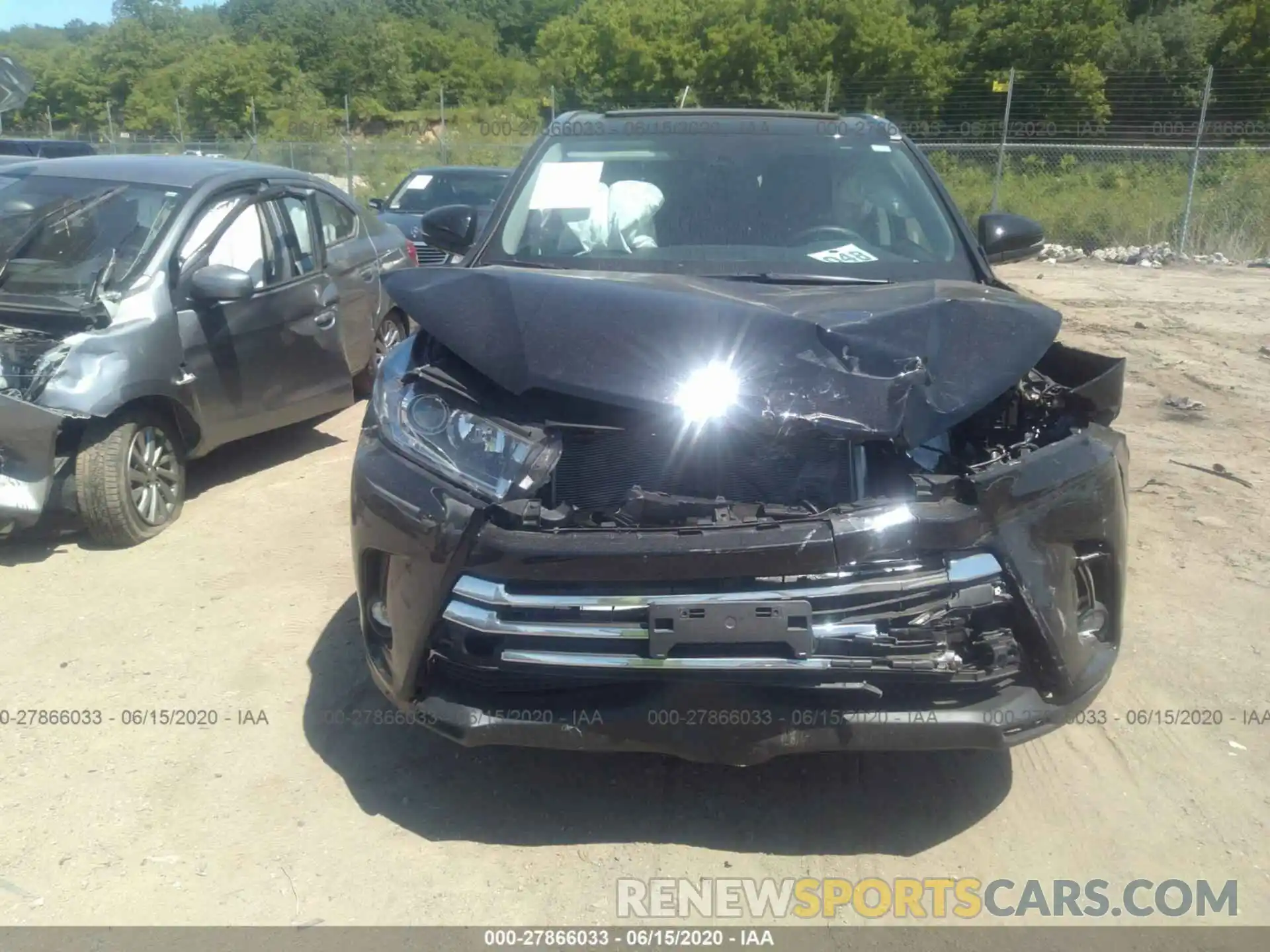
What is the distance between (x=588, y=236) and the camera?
433 cm

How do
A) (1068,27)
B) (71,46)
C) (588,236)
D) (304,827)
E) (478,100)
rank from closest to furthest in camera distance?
1. (304,827)
2. (588,236)
3. (1068,27)
4. (478,100)
5. (71,46)

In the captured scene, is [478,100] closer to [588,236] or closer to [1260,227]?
[1260,227]

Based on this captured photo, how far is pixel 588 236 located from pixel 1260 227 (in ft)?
56.4

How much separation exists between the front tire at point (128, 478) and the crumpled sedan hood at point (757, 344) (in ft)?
7.21

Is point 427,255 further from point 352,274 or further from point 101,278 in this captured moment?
point 101,278

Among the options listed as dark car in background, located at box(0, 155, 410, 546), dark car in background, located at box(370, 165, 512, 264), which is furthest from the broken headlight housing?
dark car in background, located at box(370, 165, 512, 264)

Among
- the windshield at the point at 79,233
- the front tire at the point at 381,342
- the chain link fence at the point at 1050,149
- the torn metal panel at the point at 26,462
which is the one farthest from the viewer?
the chain link fence at the point at 1050,149

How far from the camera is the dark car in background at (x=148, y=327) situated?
481 centimetres

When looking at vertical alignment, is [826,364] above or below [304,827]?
above

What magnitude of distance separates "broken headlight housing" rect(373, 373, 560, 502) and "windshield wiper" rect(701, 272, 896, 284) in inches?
49.1

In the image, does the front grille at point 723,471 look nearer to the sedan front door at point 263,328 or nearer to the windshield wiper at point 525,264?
the windshield wiper at point 525,264

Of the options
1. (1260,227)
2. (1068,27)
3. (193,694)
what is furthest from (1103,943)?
(1068,27)

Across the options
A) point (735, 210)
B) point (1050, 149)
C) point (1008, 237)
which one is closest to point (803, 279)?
point (735, 210)

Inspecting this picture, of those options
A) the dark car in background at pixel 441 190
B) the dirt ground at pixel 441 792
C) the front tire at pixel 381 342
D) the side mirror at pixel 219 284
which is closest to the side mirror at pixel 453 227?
the side mirror at pixel 219 284
